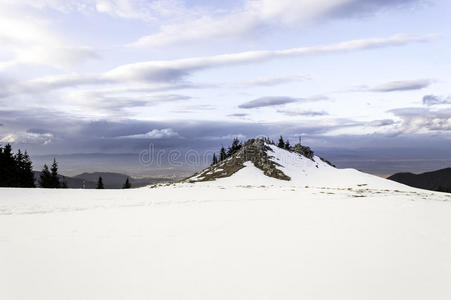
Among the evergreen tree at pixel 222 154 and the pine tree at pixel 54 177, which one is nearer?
the pine tree at pixel 54 177

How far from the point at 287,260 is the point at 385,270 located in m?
1.93

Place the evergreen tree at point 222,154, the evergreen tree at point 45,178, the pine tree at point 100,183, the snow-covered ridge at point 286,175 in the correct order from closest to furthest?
the snow-covered ridge at point 286,175, the evergreen tree at point 45,178, the pine tree at point 100,183, the evergreen tree at point 222,154

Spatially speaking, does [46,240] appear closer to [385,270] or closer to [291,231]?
[291,231]

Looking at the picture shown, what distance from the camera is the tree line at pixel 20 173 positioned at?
2074 inches

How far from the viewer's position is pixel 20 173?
58031 mm

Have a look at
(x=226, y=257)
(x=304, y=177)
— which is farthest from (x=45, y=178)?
(x=226, y=257)

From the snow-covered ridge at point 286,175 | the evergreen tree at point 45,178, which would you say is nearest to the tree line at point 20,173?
the evergreen tree at point 45,178

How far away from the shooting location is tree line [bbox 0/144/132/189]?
173ft

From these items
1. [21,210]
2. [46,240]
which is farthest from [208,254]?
[21,210]

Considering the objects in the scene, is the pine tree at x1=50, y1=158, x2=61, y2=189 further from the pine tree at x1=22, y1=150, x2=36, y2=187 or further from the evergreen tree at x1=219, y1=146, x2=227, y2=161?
the evergreen tree at x1=219, y1=146, x2=227, y2=161

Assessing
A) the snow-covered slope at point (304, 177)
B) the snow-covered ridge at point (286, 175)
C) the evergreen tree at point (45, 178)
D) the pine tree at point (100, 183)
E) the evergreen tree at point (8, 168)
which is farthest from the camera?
the pine tree at point (100, 183)

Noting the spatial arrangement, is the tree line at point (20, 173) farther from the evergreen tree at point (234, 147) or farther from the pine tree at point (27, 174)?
the evergreen tree at point (234, 147)

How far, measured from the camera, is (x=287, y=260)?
5.82m

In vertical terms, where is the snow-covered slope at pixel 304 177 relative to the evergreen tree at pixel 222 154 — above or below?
below
